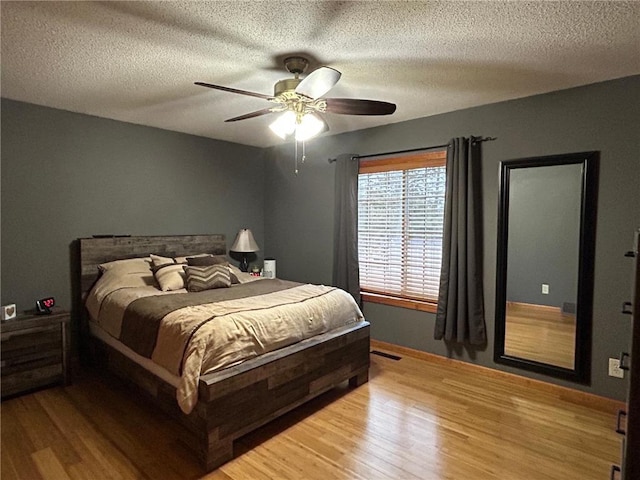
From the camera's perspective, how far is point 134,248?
3.91 meters

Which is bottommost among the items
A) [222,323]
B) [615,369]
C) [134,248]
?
[615,369]

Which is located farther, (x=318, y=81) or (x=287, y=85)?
(x=287, y=85)

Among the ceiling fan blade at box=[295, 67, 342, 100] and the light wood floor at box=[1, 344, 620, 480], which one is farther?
the light wood floor at box=[1, 344, 620, 480]

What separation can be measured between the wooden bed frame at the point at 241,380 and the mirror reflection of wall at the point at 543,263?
1414 millimetres

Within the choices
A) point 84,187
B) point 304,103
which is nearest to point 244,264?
point 84,187

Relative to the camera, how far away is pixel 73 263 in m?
A: 3.57

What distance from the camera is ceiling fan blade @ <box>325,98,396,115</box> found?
2355 mm

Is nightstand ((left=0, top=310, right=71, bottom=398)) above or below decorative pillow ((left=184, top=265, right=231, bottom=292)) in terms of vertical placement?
below

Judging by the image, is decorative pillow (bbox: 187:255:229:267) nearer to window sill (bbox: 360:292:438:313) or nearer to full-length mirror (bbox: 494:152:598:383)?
window sill (bbox: 360:292:438:313)

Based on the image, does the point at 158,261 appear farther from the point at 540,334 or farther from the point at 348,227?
the point at 540,334

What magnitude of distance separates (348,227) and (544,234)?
1.97 meters

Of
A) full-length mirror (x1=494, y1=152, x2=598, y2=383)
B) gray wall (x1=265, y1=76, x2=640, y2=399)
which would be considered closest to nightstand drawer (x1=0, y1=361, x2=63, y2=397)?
gray wall (x1=265, y1=76, x2=640, y2=399)

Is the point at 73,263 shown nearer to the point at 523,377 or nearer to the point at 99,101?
the point at 99,101

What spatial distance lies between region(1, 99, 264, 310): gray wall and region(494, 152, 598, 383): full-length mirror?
3449mm
